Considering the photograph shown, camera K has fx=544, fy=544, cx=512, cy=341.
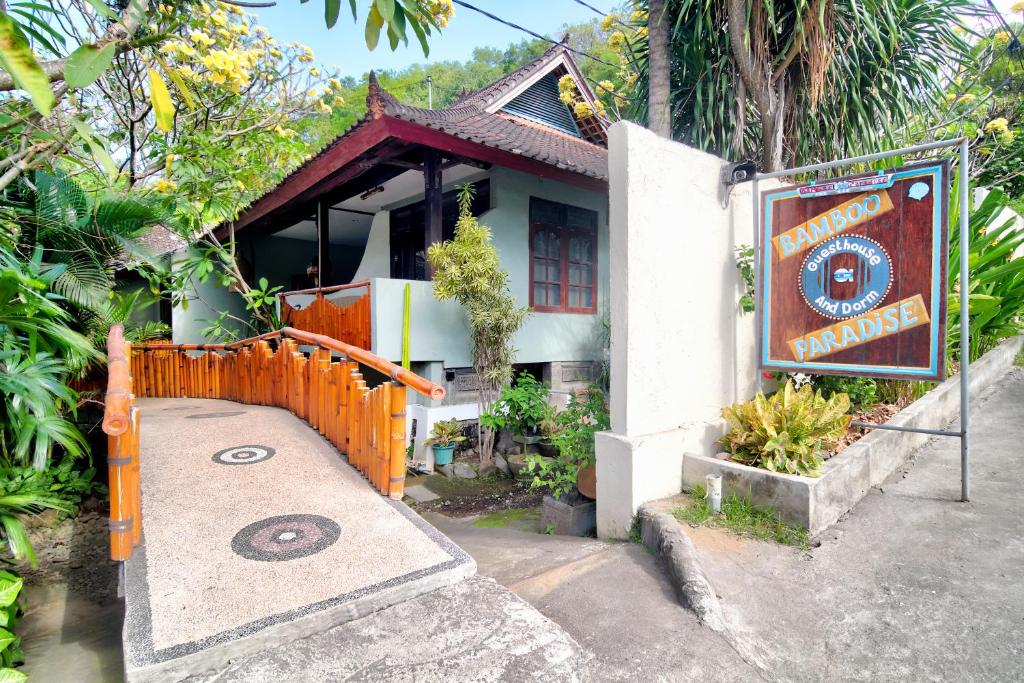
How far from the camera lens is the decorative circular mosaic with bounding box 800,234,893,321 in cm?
331

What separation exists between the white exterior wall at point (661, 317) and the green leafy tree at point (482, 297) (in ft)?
9.86

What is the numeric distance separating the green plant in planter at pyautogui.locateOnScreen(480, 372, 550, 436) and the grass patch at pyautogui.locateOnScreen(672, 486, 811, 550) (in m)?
3.02

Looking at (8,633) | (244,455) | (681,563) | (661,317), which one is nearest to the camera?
(8,633)

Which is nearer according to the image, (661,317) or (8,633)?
(8,633)

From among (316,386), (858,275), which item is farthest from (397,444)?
(858,275)

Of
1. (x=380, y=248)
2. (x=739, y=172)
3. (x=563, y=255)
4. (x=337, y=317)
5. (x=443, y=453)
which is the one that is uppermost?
(x=380, y=248)

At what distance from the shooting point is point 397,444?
11.6ft

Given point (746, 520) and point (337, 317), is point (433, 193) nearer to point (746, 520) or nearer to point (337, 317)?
point (337, 317)

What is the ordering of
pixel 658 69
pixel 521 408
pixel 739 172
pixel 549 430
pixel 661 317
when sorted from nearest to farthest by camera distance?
pixel 661 317
pixel 739 172
pixel 658 69
pixel 521 408
pixel 549 430

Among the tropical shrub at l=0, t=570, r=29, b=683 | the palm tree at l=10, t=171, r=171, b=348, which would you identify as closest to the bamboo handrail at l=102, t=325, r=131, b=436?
the tropical shrub at l=0, t=570, r=29, b=683

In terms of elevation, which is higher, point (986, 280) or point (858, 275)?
point (986, 280)

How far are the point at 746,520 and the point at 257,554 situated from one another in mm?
2649

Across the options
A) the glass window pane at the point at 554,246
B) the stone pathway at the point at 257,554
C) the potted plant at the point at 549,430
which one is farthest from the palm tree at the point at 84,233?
the glass window pane at the point at 554,246

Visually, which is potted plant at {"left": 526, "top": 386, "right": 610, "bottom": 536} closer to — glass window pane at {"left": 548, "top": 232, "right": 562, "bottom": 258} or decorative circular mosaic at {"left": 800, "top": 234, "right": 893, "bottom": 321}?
decorative circular mosaic at {"left": 800, "top": 234, "right": 893, "bottom": 321}
